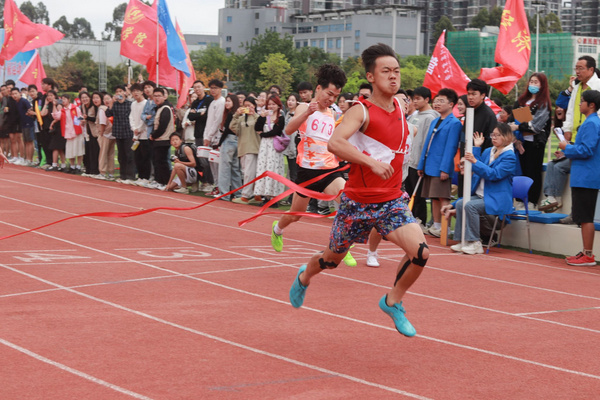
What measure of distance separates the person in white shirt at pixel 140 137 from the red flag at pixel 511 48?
7729 millimetres

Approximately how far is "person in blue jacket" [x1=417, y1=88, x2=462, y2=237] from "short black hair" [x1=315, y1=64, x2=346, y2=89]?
4.14m

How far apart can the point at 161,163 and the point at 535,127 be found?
28.5 ft

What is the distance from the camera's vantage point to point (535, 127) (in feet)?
41.4

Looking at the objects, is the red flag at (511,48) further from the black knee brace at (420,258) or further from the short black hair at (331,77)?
the black knee brace at (420,258)

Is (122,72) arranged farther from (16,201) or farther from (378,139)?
(378,139)

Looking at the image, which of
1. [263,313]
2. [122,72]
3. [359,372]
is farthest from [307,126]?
[122,72]

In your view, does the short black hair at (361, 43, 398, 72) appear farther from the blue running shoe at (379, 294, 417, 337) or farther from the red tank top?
the blue running shoe at (379, 294, 417, 337)

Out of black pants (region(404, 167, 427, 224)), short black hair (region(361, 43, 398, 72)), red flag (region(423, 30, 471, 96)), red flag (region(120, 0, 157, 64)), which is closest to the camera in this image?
short black hair (region(361, 43, 398, 72))

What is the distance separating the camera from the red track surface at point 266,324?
5.17 m

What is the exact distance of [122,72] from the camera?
87.9 metres

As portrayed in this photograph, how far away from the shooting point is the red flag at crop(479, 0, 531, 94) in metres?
14.7

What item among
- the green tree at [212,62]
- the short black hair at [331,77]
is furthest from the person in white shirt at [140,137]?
the green tree at [212,62]

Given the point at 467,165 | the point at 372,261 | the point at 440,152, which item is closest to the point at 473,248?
the point at 467,165

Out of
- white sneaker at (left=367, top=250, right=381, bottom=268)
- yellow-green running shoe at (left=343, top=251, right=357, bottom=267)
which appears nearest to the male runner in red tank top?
yellow-green running shoe at (left=343, top=251, right=357, bottom=267)
